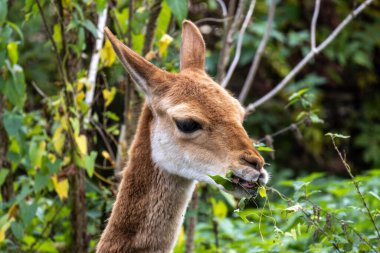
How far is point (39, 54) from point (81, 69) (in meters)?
4.83

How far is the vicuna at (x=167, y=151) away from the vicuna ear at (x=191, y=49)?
0.43 meters

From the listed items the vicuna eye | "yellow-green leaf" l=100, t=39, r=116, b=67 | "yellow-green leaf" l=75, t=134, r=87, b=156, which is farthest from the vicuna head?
"yellow-green leaf" l=100, t=39, r=116, b=67

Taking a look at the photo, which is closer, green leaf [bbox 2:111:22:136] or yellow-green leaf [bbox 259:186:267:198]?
yellow-green leaf [bbox 259:186:267:198]

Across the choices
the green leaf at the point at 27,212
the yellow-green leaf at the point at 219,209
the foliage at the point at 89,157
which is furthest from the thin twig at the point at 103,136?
the yellow-green leaf at the point at 219,209

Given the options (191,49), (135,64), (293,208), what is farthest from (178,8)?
(293,208)

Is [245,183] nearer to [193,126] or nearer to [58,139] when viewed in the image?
[193,126]

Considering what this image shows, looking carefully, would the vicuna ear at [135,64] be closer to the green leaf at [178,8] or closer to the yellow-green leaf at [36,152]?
the green leaf at [178,8]

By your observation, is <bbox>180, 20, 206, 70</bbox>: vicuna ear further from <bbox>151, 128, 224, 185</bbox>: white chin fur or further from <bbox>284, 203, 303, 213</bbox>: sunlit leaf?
<bbox>284, 203, 303, 213</bbox>: sunlit leaf

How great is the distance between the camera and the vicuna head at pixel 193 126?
4.38m

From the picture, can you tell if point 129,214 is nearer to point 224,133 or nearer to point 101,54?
point 224,133

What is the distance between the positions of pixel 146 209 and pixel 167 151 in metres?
0.34

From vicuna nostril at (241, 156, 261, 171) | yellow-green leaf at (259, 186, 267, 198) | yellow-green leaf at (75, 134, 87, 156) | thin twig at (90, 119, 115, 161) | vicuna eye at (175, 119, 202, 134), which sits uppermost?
vicuna eye at (175, 119, 202, 134)

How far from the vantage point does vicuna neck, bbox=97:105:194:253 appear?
15.1 ft

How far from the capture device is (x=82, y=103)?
231 inches
